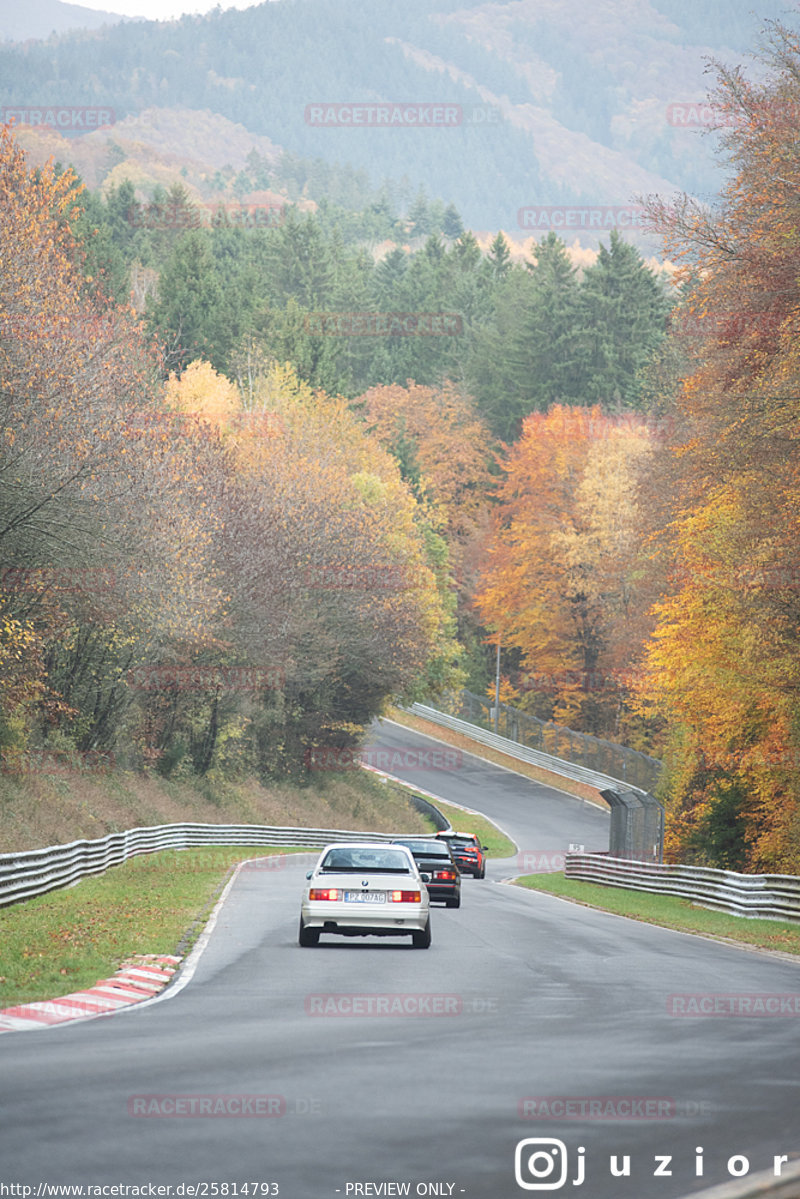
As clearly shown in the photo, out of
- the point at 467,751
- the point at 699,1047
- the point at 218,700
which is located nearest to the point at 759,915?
the point at 699,1047

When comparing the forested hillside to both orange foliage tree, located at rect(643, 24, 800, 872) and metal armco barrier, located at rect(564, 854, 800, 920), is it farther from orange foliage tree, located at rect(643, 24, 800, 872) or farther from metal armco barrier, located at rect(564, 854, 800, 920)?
metal armco barrier, located at rect(564, 854, 800, 920)

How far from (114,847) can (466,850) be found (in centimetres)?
1290

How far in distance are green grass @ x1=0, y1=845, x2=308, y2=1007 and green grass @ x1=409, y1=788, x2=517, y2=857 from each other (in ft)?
90.4

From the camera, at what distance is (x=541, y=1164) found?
6.55 m

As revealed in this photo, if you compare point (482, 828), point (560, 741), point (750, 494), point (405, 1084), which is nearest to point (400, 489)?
point (560, 741)

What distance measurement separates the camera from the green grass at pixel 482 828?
60.2 metres

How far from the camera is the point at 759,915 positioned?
2800 cm

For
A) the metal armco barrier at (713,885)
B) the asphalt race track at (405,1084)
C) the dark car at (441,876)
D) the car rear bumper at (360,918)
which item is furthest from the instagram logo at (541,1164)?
the metal armco barrier at (713,885)

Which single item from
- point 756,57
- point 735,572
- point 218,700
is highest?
point 756,57

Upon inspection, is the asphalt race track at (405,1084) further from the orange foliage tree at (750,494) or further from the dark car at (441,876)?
the orange foliage tree at (750,494)

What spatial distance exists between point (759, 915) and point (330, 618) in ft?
105

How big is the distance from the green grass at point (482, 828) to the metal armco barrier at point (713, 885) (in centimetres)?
1846

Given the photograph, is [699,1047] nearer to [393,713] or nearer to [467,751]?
[467,751]

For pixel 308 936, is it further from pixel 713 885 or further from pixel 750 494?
pixel 750 494
